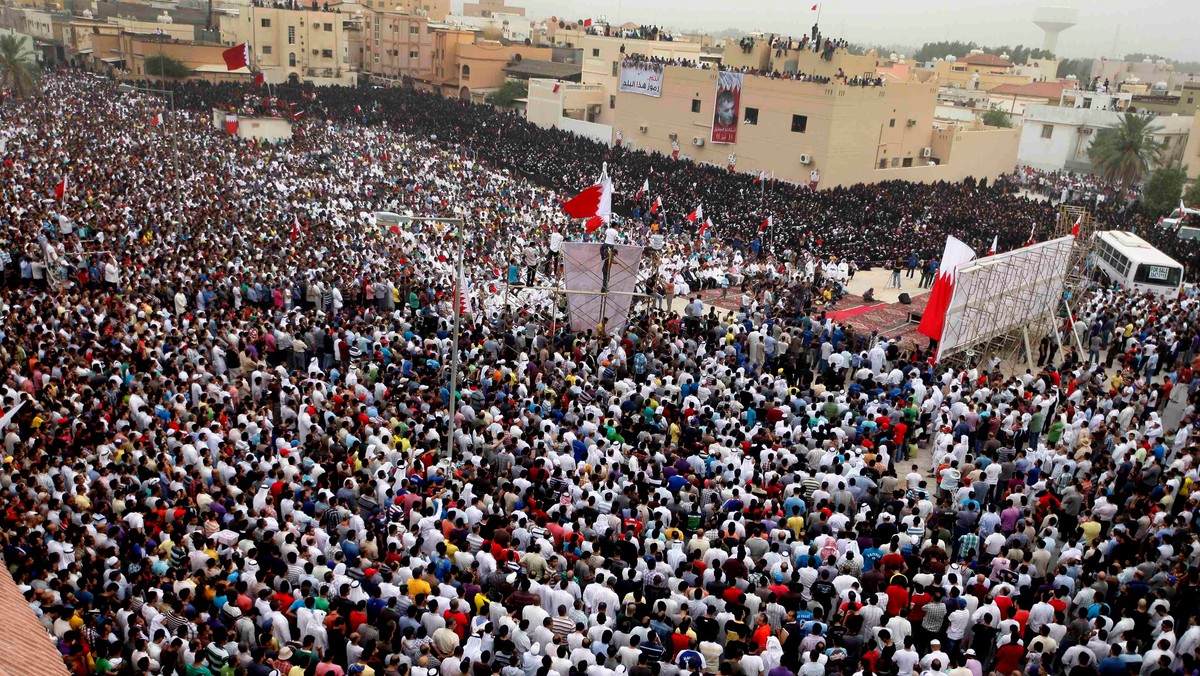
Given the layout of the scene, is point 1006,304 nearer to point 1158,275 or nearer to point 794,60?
point 1158,275

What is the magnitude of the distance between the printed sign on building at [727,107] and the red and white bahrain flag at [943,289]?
24027 mm

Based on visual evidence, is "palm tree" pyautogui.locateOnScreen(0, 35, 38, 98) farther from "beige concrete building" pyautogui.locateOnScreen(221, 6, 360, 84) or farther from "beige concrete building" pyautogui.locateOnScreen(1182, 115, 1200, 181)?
"beige concrete building" pyautogui.locateOnScreen(1182, 115, 1200, 181)

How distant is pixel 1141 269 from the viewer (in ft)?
76.7

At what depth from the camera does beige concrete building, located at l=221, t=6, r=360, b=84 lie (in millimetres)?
58812

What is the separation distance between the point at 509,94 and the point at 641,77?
40.6 ft

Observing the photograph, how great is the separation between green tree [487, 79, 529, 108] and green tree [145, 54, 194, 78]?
1719 centimetres

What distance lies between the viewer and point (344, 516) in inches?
366

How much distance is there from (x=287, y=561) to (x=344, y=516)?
1048mm

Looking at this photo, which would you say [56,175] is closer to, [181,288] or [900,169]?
[181,288]

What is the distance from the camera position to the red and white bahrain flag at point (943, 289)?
53.6ft

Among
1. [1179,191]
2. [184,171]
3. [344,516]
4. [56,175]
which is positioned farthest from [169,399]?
[1179,191]

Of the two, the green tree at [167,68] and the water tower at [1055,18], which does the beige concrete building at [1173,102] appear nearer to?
the green tree at [167,68]

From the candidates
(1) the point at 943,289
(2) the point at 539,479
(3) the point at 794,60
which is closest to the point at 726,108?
(3) the point at 794,60

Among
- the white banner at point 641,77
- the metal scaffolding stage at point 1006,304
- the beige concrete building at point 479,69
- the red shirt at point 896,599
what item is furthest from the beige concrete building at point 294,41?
the red shirt at point 896,599
